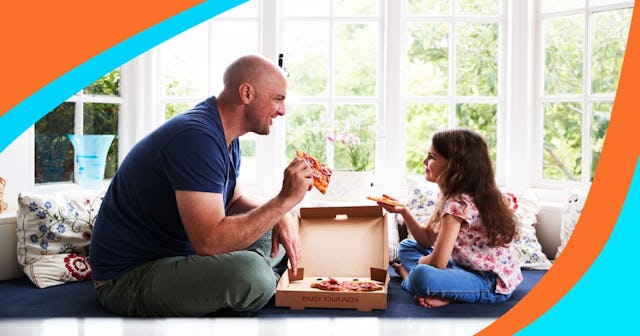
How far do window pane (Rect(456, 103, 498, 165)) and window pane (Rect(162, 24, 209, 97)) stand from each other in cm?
161

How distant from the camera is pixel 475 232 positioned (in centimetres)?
286

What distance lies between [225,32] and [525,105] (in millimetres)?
1888

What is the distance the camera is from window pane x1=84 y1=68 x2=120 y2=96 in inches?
161

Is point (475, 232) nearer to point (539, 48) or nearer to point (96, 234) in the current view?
point (96, 234)

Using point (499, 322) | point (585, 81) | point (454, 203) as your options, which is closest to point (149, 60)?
point (454, 203)

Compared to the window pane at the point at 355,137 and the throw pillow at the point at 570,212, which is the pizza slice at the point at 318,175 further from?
the throw pillow at the point at 570,212

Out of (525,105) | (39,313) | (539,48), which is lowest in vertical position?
(39,313)

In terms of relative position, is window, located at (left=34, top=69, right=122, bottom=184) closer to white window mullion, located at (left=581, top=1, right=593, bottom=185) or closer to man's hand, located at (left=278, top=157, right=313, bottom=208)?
man's hand, located at (left=278, top=157, right=313, bottom=208)

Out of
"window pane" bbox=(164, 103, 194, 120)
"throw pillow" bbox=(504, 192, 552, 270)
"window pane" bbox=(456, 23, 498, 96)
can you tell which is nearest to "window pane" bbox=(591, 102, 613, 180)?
"throw pillow" bbox=(504, 192, 552, 270)

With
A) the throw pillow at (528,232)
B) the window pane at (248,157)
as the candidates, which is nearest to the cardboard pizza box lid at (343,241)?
the throw pillow at (528,232)

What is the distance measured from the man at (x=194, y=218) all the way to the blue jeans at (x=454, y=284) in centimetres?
50

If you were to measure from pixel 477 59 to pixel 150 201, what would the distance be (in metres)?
2.62

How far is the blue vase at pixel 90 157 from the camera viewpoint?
12.7 feet

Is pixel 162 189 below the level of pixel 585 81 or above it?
below
